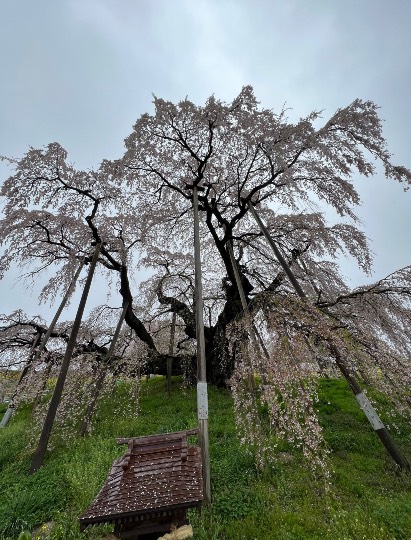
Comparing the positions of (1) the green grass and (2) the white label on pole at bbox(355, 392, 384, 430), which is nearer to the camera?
(1) the green grass

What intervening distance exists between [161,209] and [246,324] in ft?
21.8

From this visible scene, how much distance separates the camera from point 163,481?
4004 mm

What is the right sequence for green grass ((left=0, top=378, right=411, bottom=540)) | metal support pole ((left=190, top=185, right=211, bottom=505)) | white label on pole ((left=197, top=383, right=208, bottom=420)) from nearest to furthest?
green grass ((left=0, top=378, right=411, bottom=540)) → metal support pole ((left=190, top=185, right=211, bottom=505)) → white label on pole ((left=197, top=383, right=208, bottom=420))

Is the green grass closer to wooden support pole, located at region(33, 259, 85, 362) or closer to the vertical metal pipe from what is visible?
the vertical metal pipe

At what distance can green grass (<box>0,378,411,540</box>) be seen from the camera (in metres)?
5.30

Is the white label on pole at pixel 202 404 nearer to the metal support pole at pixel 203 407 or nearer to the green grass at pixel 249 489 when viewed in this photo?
the metal support pole at pixel 203 407

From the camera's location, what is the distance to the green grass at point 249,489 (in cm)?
530

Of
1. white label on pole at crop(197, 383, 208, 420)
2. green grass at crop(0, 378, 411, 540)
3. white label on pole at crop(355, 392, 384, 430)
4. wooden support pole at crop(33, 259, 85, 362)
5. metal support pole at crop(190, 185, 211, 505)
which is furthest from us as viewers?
wooden support pole at crop(33, 259, 85, 362)

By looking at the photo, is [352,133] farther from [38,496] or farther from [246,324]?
[38,496]

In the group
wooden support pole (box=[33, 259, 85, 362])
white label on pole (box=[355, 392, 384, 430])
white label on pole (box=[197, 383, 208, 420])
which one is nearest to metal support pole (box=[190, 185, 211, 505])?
white label on pole (box=[197, 383, 208, 420])

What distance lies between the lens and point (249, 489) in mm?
6414

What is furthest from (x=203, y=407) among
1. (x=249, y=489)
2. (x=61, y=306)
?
(x=61, y=306)

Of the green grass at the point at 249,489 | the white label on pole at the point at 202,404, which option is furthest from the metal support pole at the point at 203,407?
the green grass at the point at 249,489

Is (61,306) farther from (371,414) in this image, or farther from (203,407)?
(371,414)
